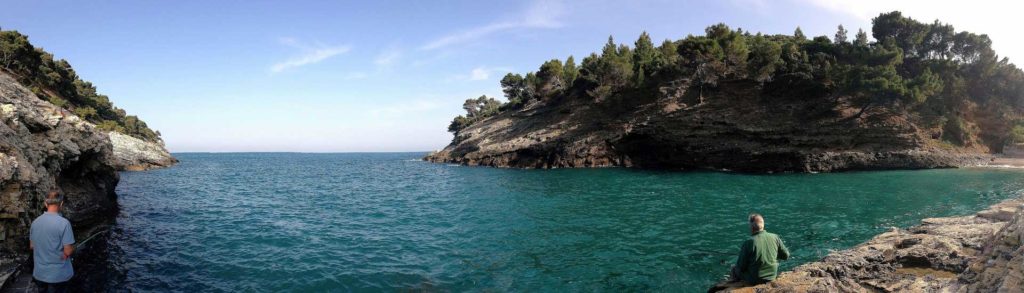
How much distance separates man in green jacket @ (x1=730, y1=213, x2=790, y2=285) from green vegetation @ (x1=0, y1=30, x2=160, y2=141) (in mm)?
64098

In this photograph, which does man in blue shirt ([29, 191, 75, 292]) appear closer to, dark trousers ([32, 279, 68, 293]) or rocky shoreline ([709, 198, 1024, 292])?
dark trousers ([32, 279, 68, 293])

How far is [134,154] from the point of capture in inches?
2574

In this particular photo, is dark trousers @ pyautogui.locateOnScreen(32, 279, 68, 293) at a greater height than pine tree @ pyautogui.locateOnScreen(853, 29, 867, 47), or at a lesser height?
lesser

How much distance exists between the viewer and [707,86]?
63594 mm

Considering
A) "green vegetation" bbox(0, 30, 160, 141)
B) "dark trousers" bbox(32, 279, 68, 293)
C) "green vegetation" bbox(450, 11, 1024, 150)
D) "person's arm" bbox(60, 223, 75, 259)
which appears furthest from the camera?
"green vegetation" bbox(0, 30, 160, 141)

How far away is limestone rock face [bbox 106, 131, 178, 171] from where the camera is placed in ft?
203

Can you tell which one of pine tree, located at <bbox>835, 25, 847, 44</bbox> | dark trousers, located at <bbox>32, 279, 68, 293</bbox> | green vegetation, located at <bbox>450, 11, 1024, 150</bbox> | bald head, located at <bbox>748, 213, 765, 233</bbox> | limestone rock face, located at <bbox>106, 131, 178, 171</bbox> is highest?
pine tree, located at <bbox>835, 25, 847, 44</bbox>

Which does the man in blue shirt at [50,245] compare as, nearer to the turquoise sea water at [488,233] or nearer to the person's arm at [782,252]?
the turquoise sea water at [488,233]

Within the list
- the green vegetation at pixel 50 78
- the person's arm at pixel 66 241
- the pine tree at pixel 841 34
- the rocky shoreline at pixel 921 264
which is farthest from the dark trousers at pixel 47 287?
the pine tree at pixel 841 34

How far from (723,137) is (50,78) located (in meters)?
101

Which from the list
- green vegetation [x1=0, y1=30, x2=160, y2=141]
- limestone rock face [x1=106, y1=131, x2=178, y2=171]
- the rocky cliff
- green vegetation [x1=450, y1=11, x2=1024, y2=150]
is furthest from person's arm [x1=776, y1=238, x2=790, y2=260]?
limestone rock face [x1=106, y1=131, x2=178, y2=171]

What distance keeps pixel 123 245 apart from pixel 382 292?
13.2 metres

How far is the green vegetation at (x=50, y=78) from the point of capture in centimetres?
5816

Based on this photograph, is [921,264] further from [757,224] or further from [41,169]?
[41,169]
